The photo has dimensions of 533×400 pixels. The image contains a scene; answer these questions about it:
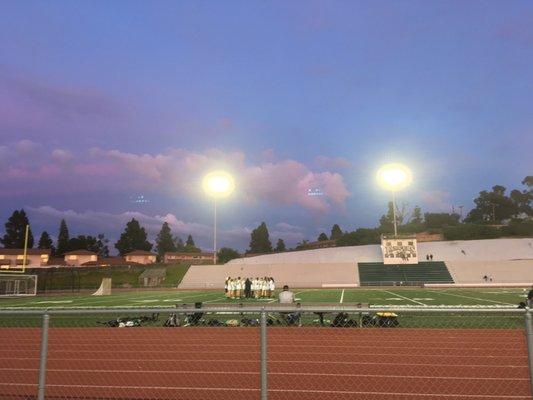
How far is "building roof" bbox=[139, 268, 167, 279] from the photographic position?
63.4 meters

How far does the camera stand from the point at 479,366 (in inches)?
352

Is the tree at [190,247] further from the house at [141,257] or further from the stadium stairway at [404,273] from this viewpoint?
the stadium stairway at [404,273]

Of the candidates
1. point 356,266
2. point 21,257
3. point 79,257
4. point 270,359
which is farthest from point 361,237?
point 270,359

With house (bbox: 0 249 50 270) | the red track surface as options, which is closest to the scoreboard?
the red track surface

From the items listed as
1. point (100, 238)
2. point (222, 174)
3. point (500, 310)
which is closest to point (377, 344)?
point (500, 310)

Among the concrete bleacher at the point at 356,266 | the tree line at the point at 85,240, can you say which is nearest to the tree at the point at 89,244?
the tree line at the point at 85,240

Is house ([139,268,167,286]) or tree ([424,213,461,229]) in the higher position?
tree ([424,213,461,229])

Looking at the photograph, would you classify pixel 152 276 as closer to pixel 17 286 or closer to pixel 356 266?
pixel 17 286

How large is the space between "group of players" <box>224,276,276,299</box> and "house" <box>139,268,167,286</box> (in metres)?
27.7

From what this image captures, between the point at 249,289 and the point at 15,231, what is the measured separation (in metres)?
102

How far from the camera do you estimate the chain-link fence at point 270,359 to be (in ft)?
23.2

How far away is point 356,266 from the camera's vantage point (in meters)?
65.5

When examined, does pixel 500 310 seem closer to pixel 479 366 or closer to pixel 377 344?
pixel 479 366

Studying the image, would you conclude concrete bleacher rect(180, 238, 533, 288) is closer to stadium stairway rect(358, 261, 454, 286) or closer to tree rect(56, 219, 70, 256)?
stadium stairway rect(358, 261, 454, 286)
